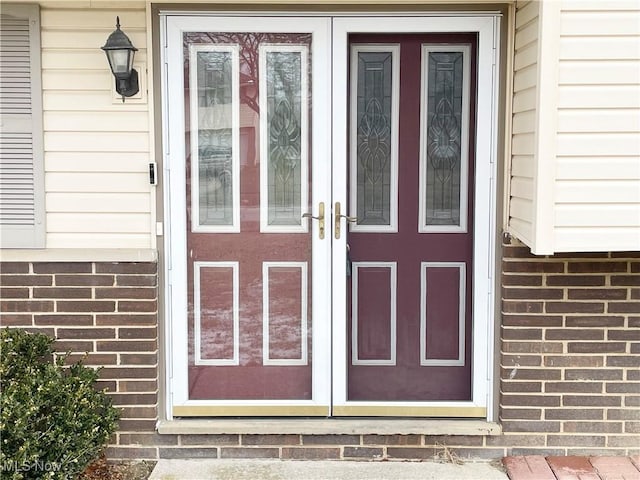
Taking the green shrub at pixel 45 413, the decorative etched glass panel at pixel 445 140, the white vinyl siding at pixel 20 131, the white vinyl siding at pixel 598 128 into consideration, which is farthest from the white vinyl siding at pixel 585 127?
the white vinyl siding at pixel 20 131

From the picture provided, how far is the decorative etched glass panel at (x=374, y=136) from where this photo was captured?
3.83 metres

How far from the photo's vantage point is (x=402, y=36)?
3785mm

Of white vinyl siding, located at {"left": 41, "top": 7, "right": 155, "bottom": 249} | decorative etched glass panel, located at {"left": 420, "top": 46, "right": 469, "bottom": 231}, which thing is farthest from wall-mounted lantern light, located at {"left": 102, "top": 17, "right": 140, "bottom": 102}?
decorative etched glass panel, located at {"left": 420, "top": 46, "right": 469, "bottom": 231}

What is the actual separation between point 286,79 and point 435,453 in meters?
2.09

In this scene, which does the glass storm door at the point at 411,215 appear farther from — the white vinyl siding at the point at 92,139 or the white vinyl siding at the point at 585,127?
the white vinyl siding at the point at 92,139

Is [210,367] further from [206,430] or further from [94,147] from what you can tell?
[94,147]

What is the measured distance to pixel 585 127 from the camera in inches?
126

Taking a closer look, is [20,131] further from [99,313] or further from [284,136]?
[284,136]

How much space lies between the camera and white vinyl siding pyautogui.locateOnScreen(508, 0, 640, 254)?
10.3 feet

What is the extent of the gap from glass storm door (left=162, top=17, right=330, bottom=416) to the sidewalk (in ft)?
0.87

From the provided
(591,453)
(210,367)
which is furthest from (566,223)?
(210,367)

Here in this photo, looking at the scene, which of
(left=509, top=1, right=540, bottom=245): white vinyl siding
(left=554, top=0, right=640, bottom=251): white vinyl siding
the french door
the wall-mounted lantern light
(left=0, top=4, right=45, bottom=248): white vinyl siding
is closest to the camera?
(left=554, top=0, right=640, bottom=251): white vinyl siding

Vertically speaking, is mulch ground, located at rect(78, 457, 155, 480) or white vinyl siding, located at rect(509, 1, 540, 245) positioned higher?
white vinyl siding, located at rect(509, 1, 540, 245)

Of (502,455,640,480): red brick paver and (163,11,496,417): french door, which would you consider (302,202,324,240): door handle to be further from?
(502,455,640,480): red brick paver
